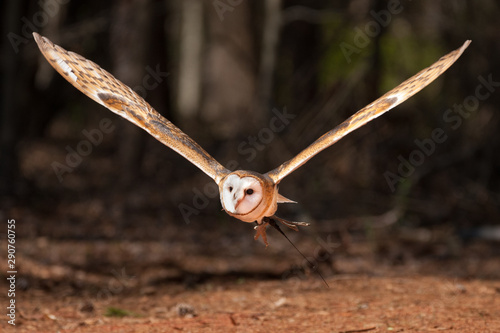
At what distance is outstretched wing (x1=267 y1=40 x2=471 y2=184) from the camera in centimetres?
381

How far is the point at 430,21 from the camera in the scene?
34.7 feet

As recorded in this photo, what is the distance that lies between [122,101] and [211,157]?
2.87 feet

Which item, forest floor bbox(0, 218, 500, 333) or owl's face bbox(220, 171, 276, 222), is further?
forest floor bbox(0, 218, 500, 333)

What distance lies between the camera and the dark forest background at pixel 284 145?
9008 mm

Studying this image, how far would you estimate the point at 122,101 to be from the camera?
457 centimetres

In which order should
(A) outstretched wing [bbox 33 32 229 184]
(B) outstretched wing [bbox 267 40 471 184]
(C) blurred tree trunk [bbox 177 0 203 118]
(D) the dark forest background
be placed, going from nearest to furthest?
(B) outstretched wing [bbox 267 40 471 184] → (A) outstretched wing [bbox 33 32 229 184] → (D) the dark forest background → (C) blurred tree trunk [bbox 177 0 203 118]

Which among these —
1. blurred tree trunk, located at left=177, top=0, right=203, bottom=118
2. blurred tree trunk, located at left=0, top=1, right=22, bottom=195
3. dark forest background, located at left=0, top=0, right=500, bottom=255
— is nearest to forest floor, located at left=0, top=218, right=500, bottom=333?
dark forest background, located at left=0, top=0, right=500, bottom=255

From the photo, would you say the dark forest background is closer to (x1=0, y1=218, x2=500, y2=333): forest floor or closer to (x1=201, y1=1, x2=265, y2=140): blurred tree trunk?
(x1=0, y1=218, x2=500, y2=333): forest floor

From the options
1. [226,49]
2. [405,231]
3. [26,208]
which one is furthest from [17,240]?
[226,49]

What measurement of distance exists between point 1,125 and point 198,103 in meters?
9.23

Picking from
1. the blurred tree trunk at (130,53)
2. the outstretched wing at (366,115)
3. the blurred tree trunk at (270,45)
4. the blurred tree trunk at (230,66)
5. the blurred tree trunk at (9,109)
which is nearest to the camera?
the outstretched wing at (366,115)

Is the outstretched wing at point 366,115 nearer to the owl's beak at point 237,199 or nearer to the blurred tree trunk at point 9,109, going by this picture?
the owl's beak at point 237,199

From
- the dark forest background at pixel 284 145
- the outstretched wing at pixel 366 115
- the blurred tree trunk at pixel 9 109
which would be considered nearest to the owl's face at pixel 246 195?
the outstretched wing at pixel 366 115

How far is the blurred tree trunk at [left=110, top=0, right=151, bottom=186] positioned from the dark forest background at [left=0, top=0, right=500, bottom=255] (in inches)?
1.0
